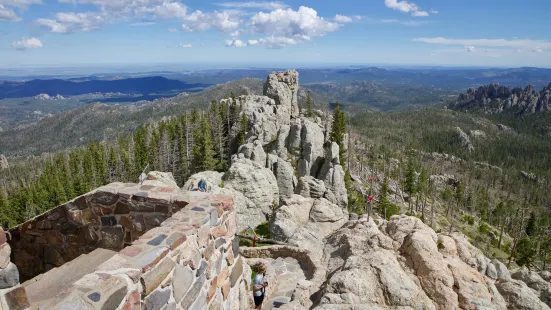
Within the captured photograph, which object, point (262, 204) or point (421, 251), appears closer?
point (421, 251)

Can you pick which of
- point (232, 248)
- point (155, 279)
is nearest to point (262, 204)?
point (232, 248)

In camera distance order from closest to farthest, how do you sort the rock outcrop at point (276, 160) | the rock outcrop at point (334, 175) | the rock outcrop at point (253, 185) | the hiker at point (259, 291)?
the hiker at point (259, 291) < the rock outcrop at point (253, 185) < the rock outcrop at point (276, 160) < the rock outcrop at point (334, 175)

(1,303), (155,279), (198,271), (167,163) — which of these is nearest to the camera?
(1,303)

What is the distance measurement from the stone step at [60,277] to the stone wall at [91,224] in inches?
16.6

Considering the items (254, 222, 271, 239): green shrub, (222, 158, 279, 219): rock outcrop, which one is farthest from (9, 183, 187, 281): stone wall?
(222, 158, 279, 219): rock outcrop

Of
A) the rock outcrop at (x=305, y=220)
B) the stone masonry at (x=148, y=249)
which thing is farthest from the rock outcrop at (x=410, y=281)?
the rock outcrop at (x=305, y=220)

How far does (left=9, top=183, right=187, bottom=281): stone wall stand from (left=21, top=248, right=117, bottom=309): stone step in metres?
0.42

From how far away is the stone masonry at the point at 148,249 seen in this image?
446cm

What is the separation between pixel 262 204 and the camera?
39156mm

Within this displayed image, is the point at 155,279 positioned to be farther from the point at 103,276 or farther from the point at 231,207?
the point at 231,207

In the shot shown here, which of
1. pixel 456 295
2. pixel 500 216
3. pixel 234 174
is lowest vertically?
pixel 500 216

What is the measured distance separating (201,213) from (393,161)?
15464 cm

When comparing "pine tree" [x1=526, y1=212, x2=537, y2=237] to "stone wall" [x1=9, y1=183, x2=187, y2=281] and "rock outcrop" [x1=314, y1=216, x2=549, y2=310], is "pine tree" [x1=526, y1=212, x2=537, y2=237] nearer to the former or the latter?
"rock outcrop" [x1=314, y1=216, x2=549, y2=310]

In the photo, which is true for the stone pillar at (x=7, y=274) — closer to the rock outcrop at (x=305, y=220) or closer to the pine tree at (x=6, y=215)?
the rock outcrop at (x=305, y=220)
